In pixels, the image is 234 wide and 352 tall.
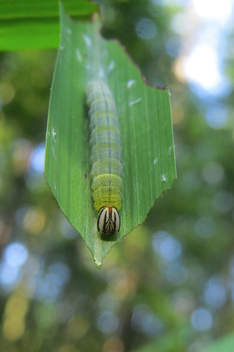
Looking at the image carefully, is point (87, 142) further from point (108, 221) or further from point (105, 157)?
point (108, 221)

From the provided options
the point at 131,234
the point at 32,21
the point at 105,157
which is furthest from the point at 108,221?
the point at 131,234

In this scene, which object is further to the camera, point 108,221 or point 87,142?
point 87,142

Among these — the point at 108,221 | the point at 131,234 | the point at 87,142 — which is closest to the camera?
the point at 108,221

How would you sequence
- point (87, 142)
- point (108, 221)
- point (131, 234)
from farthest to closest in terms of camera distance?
point (131, 234) < point (87, 142) < point (108, 221)

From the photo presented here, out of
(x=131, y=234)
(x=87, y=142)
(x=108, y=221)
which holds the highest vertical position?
(x=87, y=142)

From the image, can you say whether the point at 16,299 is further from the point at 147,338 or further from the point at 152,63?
the point at 152,63

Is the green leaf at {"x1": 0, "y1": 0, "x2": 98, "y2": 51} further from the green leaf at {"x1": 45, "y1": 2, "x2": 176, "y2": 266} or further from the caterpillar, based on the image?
the caterpillar

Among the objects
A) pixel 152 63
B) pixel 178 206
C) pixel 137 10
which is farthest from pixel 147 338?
pixel 137 10

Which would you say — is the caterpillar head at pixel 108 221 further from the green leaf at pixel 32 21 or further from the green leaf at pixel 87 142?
the green leaf at pixel 32 21
